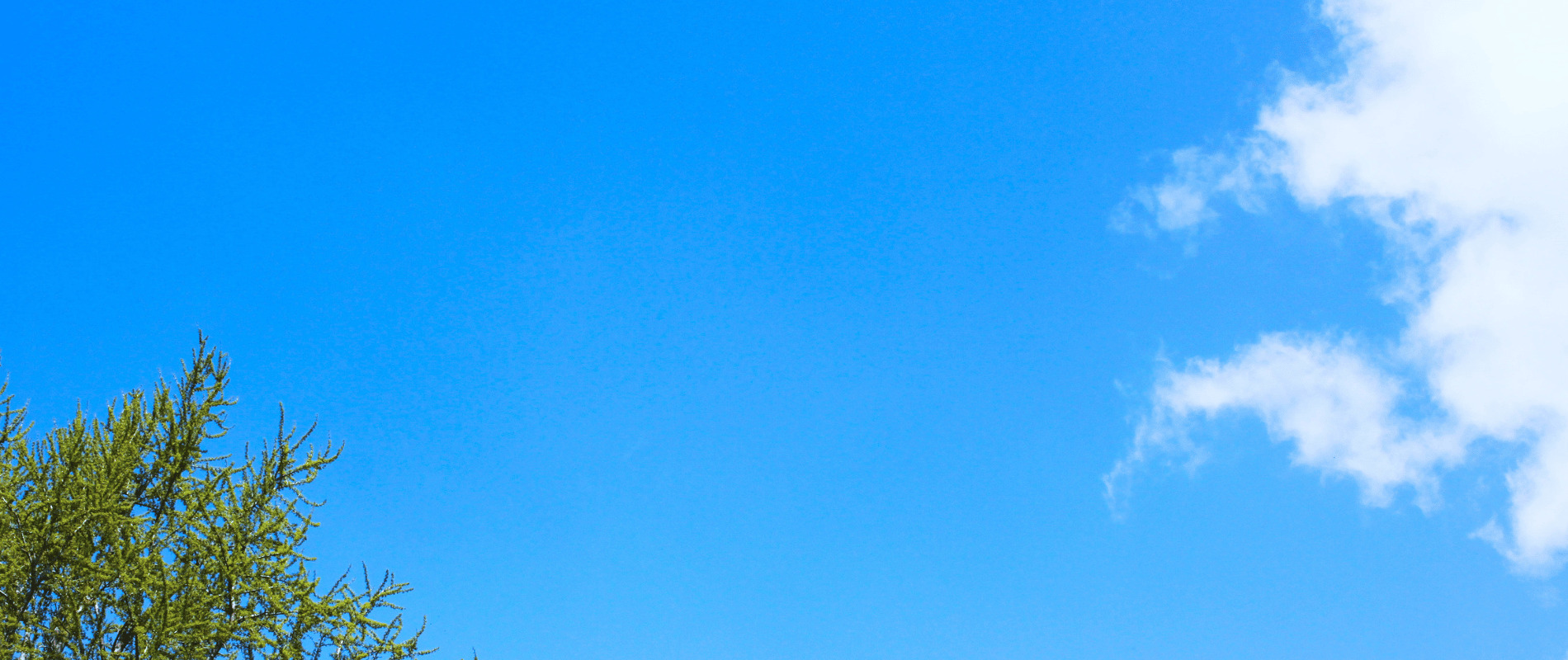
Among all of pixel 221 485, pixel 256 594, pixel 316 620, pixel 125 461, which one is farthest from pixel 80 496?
pixel 316 620

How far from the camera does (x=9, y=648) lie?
31.3ft

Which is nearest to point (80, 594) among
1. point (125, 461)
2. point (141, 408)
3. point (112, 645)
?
point (112, 645)

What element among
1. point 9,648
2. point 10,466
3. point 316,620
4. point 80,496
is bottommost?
point 9,648

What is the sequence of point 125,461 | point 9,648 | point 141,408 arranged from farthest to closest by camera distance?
point 141,408 < point 125,461 < point 9,648

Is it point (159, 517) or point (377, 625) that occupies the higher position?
point (159, 517)

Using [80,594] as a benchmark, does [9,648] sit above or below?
below

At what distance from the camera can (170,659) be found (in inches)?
377

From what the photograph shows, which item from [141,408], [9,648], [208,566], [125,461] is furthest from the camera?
[141,408]

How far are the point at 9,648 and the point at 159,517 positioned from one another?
1.98 metres

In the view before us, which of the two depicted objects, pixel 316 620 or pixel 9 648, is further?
pixel 316 620

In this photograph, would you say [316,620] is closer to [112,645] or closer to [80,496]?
[112,645]

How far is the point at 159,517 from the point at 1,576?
153 cm

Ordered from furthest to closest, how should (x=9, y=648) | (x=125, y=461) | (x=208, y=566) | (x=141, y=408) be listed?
1. (x=141, y=408)
2. (x=125, y=461)
3. (x=208, y=566)
4. (x=9, y=648)

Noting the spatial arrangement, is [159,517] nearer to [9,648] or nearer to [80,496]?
[80,496]
